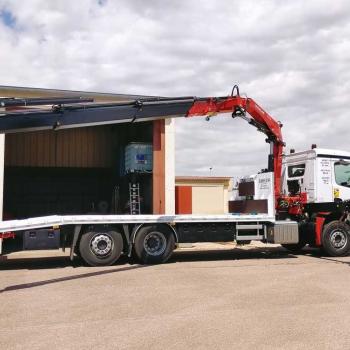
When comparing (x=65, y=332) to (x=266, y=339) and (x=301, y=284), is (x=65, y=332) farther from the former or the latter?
(x=301, y=284)

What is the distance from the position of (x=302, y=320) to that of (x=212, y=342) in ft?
5.68

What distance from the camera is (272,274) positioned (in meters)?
12.0

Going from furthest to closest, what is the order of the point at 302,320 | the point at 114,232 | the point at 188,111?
the point at 188,111 → the point at 114,232 → the point at 302,320

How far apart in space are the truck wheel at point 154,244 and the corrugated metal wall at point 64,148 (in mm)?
11611

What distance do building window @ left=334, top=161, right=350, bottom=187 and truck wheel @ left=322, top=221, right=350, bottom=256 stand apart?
4.20ft

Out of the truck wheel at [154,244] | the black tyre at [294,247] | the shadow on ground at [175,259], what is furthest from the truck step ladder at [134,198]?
the black tyre at [294,247]

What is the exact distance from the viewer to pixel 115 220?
13.7m

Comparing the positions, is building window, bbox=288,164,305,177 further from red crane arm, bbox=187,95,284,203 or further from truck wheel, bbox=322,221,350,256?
truck wheel, bbox=322,221,350,256

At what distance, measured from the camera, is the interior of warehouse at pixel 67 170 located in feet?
78.5

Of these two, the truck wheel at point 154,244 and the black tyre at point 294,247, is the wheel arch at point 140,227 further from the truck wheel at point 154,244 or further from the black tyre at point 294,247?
the black tyre at point 294,247

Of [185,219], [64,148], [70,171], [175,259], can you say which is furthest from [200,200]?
[64,148]

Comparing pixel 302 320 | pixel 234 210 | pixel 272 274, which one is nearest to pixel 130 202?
pixel 234 210

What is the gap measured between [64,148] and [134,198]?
6338 mm

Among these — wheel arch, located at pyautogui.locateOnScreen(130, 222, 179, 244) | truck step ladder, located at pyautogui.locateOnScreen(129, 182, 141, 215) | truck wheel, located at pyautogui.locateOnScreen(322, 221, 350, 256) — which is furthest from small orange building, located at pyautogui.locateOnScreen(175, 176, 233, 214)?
wheel arch, located at pyautogui.locateOnScreen(130, 222, 179, 244)
